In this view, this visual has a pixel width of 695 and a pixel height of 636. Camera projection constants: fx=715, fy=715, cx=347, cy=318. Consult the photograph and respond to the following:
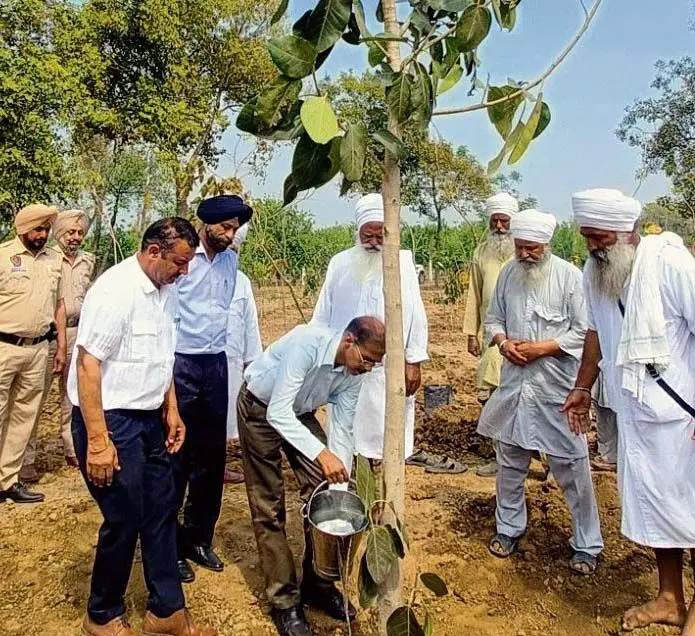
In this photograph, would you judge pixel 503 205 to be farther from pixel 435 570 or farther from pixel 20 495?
pixel 20 495

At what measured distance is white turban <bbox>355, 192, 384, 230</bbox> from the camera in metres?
3.64

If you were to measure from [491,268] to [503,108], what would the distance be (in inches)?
107

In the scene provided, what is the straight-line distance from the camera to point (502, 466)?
3.45 m

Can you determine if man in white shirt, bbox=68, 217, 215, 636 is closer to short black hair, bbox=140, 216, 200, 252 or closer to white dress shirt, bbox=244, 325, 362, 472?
short black hair, bbox=140, 216, 200, 252

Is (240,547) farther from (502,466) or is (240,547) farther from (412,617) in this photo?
(412,617)

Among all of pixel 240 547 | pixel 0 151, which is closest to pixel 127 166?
pixel 0 151

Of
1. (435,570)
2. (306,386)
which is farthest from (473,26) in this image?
(435,570)

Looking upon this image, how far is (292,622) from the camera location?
8.96ft

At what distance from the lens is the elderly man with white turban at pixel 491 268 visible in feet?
14.2

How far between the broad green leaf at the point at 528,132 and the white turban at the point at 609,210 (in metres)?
1.05

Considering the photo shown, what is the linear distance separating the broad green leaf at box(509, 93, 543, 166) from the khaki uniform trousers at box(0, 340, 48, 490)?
11.1ft

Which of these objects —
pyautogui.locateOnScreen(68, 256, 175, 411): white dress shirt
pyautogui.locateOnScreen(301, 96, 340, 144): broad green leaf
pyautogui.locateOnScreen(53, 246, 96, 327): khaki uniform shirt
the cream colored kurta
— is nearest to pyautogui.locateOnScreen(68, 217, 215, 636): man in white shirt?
pyautogui.locateOnScreen(68, 256, 175, 411): white dress shirt

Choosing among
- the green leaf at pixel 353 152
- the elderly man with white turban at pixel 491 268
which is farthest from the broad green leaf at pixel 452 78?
the elderly man with white turban at pixel 491 268

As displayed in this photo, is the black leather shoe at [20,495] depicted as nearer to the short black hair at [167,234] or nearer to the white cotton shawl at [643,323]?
the short black hair at [167,234]
